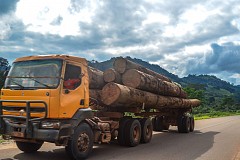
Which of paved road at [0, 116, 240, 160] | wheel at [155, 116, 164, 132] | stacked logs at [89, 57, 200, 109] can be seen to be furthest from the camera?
wheel at [155, 116, 164, 132]

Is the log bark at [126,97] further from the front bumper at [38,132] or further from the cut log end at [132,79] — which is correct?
the front bumper at [38,132]

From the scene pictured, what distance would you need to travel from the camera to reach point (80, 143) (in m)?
8.20

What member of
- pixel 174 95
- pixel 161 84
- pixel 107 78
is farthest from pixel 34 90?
pixel 174 95

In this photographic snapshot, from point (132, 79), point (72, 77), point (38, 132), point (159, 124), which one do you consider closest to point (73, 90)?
point (72, 77)

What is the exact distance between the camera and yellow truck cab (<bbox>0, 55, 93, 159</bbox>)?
297 inches

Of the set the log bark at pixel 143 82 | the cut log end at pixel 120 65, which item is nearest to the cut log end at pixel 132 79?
the log bark at pixel 143 82

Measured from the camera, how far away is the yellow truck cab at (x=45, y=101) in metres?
7.55

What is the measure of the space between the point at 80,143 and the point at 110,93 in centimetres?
296

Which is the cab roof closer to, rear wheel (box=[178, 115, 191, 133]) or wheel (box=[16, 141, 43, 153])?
wheel (box=[16, 141, 43, 153])

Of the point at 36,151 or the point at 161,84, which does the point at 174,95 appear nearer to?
the point at 161,84

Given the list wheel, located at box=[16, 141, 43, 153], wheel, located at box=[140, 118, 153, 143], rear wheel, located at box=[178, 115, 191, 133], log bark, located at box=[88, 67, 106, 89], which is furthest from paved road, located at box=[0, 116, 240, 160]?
rear wheel, located at box=[178, 115, 191, 133]

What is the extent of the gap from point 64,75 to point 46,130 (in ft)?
4.71

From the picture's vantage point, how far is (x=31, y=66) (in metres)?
8.16

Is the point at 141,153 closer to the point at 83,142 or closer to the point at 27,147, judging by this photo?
the point at 83,142
